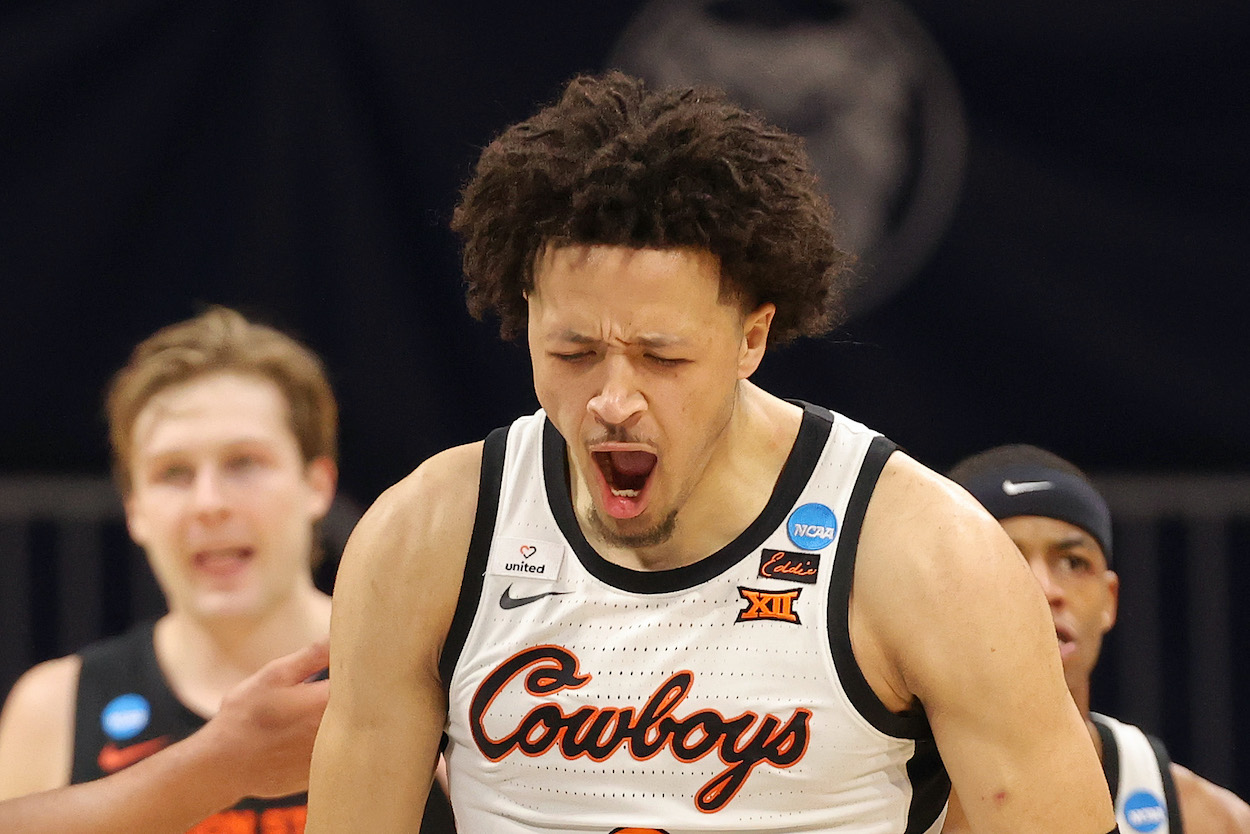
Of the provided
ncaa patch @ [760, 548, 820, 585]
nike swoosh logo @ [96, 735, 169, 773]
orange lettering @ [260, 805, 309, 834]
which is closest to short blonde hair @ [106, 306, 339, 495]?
nike swoosh logo @ [96, 735, 169, 773]

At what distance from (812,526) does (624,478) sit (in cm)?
26

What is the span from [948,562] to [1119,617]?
2654mm

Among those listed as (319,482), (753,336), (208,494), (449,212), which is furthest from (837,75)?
(753,336)

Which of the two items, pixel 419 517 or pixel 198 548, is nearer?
pixel 419 517

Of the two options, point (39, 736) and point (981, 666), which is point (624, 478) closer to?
point (981, 666)

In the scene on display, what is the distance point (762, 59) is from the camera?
441 cm

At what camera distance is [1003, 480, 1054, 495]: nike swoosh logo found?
312 centimetres

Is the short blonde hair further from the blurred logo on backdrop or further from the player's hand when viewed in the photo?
the blurred logo on backdrop

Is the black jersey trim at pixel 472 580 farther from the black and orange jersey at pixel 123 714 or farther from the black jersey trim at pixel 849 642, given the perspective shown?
the black and orange jersey at pixel 123 714

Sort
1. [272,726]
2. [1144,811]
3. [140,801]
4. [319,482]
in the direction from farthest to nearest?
[319,482]
[1144,811]
[140,801]
[272,726]

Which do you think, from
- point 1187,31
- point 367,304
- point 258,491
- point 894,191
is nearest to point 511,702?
point 258,491

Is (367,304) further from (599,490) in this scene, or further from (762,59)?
(599,490)

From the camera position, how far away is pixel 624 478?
232 cm

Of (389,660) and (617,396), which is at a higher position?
(617,396)
